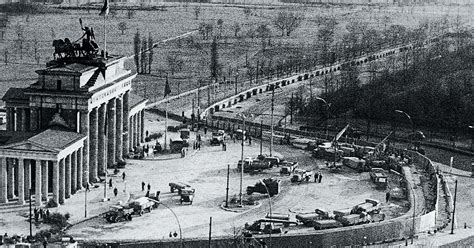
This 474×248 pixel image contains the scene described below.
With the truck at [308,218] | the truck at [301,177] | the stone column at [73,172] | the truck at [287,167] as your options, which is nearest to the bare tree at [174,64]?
the truck at [287,167]

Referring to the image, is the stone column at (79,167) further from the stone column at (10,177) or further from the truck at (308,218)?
the truck at (308,218)

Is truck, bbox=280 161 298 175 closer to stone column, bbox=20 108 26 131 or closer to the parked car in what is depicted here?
the parked car

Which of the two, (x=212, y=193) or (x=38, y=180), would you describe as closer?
(x=38, y=180)

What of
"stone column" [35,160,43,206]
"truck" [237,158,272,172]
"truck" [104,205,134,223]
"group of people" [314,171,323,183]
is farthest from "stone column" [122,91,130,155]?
"truck" [104,205,134,223]

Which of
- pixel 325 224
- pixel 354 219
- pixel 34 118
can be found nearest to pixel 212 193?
pixel 325 224

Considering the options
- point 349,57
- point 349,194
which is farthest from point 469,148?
point 349,57

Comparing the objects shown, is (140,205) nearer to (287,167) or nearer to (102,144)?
(102,144)

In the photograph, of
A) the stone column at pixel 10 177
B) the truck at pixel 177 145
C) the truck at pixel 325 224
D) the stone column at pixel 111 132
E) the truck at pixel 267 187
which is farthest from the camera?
the truck at pixel 177 145

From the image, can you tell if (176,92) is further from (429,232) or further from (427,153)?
(429,232)
